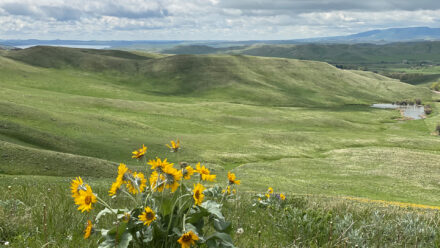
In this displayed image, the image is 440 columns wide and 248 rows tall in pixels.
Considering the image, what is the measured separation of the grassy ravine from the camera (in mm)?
6734

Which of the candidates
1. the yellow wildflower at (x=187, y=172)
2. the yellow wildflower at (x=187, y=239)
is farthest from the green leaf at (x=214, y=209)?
the yellow wildflower at (x=187, y=239)

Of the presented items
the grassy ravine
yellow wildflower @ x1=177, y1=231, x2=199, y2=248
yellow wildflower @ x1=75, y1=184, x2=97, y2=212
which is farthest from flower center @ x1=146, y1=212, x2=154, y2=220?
the grassy ravine

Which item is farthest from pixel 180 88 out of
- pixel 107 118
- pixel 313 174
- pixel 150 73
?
pixel 313 174

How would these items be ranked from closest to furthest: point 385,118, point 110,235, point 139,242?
1. point 110,235
2. point 139,242
3. point 385,118

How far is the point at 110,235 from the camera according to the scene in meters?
4.12

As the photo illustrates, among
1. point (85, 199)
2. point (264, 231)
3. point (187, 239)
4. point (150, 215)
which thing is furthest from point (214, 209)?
point (264, 231)

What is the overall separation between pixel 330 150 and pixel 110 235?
79100 millimetres

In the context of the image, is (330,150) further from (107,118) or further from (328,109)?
(328,109)

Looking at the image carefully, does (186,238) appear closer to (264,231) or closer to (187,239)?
(187,239)

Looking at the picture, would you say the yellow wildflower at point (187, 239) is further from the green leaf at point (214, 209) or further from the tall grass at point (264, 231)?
the tall grass at point (264, 231)

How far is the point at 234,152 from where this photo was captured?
66.9 metres

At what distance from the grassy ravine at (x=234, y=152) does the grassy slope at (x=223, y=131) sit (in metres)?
0.32

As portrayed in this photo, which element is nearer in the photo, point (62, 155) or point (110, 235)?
point (110, 235)

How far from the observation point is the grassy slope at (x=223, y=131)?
4512cm
